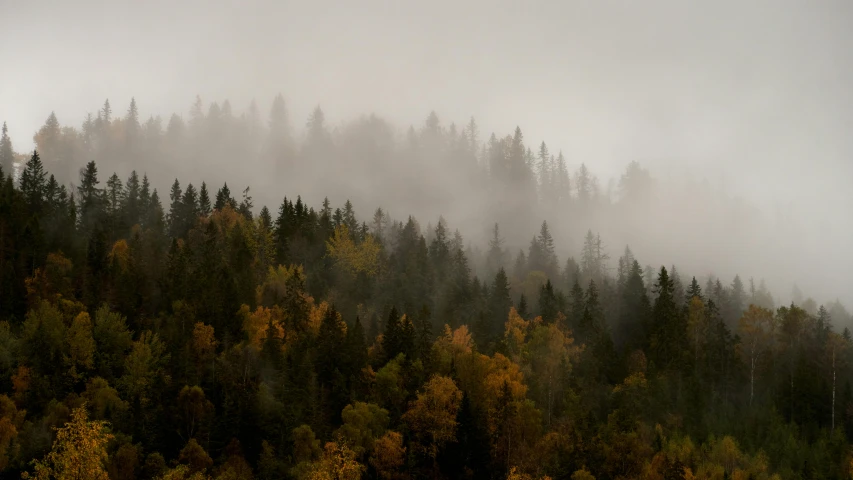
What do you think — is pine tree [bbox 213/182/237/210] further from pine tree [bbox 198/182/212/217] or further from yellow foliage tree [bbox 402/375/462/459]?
yellow foliage tree [bbox 402/375/462/459]

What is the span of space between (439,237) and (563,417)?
Result: 69.3m

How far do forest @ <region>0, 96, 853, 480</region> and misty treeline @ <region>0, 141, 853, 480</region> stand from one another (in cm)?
32

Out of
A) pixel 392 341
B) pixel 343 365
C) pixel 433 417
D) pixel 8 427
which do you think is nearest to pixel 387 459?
pixel 433 417

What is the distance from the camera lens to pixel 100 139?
19438 cm

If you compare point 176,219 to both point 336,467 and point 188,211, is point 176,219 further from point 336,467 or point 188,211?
point 336,467

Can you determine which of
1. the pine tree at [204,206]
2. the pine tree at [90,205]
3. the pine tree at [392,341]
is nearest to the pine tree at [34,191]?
the pine tree at [90,205]

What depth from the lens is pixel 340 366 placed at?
308 ft

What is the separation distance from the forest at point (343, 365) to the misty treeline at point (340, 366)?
317 millimetres

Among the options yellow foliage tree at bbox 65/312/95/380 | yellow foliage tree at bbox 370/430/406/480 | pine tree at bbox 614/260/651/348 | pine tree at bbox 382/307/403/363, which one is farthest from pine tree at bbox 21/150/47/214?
pine tree at bbox 614/260/651/348

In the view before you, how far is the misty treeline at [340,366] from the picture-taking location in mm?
77375

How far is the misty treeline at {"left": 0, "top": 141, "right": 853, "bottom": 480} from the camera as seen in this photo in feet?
254

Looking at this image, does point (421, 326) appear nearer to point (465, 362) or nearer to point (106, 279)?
point (465, 362)

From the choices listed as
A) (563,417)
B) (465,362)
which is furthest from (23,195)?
(563,417)

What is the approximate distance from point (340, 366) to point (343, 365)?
1.56 feet
